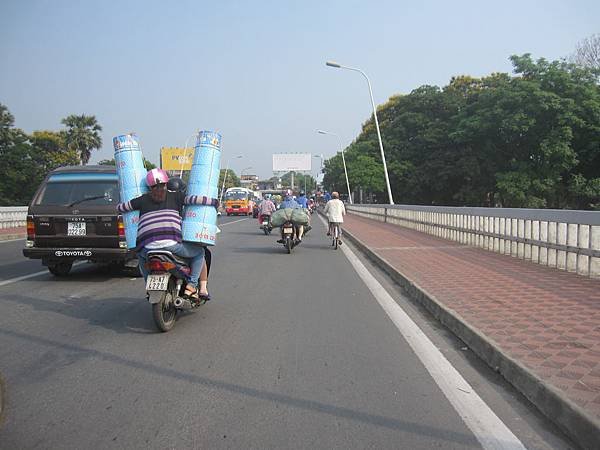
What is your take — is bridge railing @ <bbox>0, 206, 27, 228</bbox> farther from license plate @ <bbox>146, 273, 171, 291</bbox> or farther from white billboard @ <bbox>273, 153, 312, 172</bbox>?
white billboard @ <bbox>273, 153, 312, 172</bbox>

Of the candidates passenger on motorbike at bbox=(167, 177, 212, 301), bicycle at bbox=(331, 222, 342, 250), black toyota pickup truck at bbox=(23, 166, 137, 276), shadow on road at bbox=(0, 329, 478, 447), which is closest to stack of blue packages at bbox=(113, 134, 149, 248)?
passenger on motorbike at bbox=(167, 177, 212, 301)

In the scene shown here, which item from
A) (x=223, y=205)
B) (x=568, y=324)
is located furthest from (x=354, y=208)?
(x=568, y=324)

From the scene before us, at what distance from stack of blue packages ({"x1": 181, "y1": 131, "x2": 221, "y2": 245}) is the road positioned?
1087mm

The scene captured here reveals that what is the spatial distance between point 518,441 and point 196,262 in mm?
4044

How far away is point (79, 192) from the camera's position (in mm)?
9359

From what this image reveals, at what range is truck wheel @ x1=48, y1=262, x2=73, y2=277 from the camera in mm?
9778

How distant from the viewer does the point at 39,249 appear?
901cm

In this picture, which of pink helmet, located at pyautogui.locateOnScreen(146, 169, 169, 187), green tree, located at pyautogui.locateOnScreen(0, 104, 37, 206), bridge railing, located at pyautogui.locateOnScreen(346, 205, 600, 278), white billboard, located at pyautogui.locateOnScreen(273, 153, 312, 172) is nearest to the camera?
pink helmet, located at pyautogui.locateOnScreen(146, 169, 169, 187)

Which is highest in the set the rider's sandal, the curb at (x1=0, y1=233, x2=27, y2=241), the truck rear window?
the truck rear window

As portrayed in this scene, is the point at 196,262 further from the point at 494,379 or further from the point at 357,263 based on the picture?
the point at 357,263

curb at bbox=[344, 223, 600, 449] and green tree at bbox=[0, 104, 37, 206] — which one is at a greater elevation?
green tree at bbox=[0, 104, 37, 206]

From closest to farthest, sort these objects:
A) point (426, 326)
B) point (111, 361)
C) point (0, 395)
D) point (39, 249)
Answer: point (0, 395) → point (111, 361) → point (426, 326) → point (39, 249)

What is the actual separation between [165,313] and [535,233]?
768cm

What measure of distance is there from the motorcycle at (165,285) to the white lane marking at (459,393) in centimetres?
250
